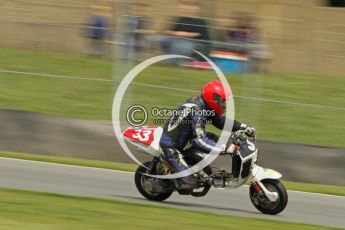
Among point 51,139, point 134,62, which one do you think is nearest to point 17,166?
point 51,139

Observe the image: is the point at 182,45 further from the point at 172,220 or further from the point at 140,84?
the point at 172,220

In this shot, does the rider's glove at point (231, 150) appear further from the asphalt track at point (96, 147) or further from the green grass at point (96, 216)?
the asphalt track at point (96, 147)

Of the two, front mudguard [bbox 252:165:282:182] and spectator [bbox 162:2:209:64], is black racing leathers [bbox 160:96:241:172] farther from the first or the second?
spectator [bbox 162:2:209:64]

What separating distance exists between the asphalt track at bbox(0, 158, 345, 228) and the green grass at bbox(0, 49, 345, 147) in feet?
5.67

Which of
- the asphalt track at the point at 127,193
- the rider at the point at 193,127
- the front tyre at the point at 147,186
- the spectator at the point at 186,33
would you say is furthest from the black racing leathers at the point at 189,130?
the spectator at the point at 186,33

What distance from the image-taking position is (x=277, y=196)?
28.7 feet

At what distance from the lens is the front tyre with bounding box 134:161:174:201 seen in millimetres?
9266

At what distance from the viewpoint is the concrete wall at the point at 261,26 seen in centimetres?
1408

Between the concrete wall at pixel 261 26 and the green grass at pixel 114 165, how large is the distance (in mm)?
2595

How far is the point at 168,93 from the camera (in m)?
12.8

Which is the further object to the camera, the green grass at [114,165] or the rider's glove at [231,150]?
the green grass at [114,165]

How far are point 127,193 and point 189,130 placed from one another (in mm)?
1314

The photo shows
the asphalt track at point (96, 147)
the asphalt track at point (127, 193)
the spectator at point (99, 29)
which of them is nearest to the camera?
the asphalt track at point (127, 193)

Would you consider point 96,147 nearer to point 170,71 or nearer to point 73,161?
point 73,161
